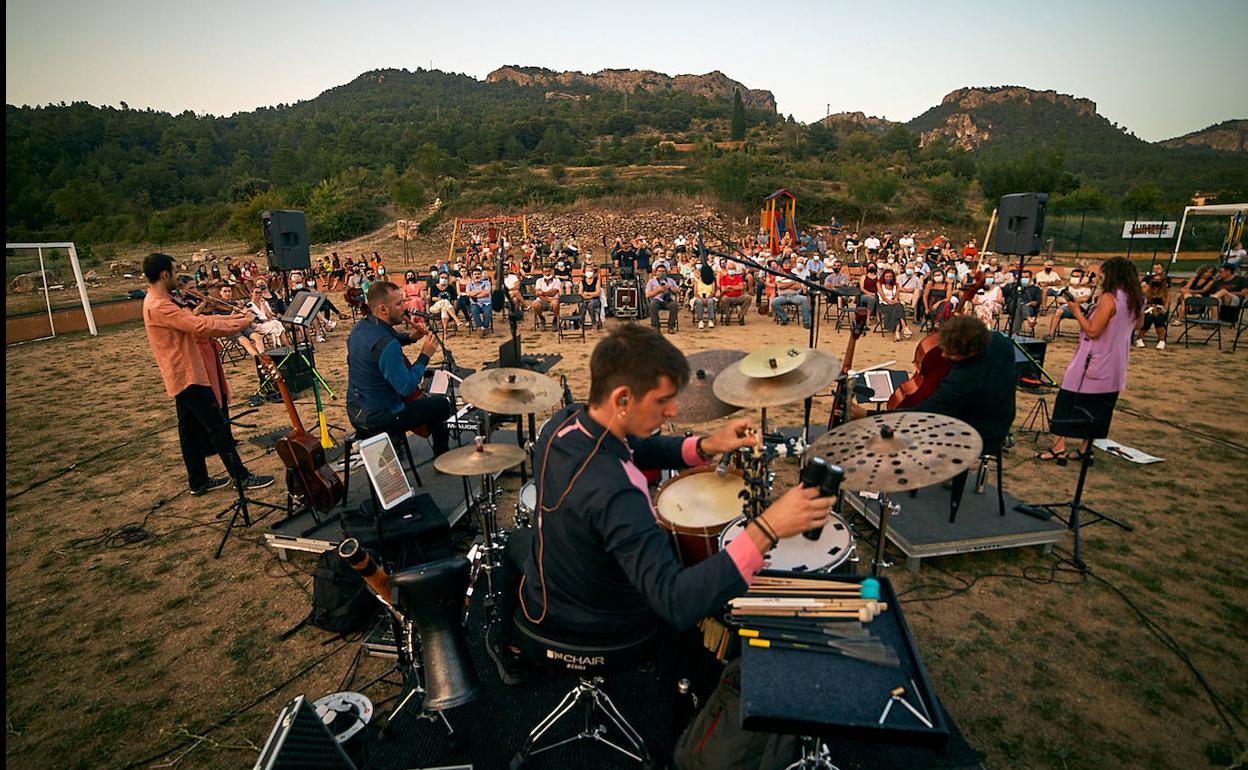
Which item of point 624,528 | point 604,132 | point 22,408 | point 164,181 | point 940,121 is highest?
point 940,121

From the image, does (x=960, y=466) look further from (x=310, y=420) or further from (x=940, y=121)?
(x=940, y=121)

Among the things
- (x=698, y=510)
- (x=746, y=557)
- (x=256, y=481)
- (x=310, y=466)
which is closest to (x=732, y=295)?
(x=256, y=481)

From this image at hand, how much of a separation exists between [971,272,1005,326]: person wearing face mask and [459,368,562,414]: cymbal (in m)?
12.1

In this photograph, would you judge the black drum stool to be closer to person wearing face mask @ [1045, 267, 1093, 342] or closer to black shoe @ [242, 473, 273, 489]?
black shoe @ [242, 473, 273, 489]

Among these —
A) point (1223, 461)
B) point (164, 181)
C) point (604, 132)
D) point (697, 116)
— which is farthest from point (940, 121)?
point (1223, 461)

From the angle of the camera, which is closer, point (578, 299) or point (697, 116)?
point (578, 299)

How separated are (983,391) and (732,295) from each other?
1124cm

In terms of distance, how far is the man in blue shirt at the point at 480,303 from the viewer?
15.2 meters

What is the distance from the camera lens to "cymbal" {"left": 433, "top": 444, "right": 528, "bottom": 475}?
372 cm

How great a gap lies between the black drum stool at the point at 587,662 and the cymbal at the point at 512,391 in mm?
1668

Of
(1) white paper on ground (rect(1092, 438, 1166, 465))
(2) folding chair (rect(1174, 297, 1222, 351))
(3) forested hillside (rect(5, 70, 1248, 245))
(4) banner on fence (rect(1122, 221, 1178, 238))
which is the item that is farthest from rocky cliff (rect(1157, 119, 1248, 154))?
(1) white paper on ground (rect(1092, 438, 1166, 465))

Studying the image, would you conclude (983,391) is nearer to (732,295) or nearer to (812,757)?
(812,757)

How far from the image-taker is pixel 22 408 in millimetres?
9875

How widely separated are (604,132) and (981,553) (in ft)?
341
